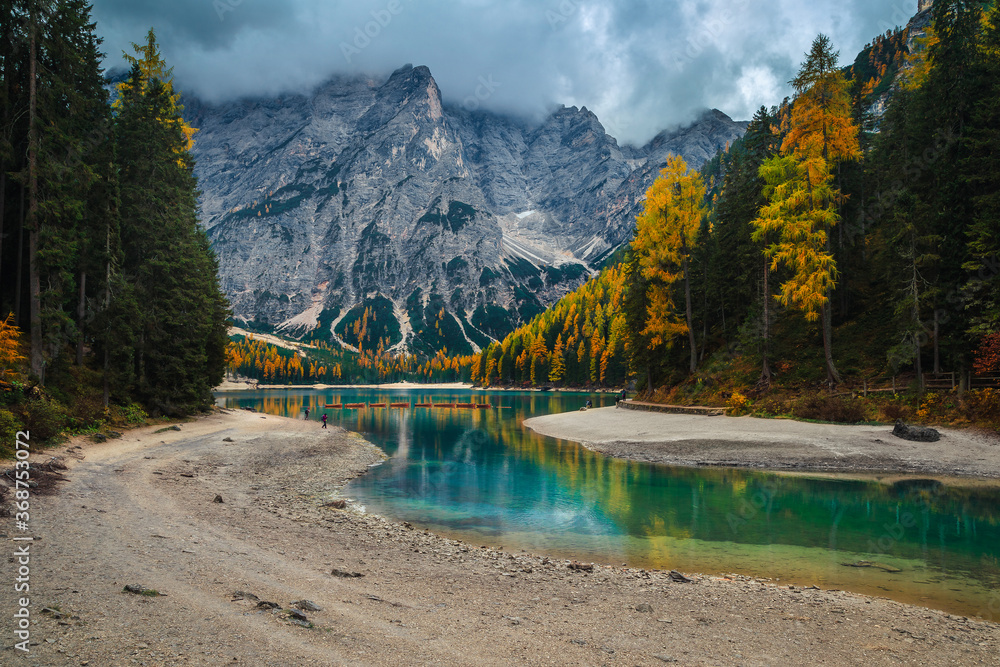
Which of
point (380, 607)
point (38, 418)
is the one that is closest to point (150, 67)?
point (38, 418)

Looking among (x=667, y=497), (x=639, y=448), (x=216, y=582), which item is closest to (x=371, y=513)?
(x=216, y=582)

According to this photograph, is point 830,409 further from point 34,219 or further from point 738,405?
point 34,219

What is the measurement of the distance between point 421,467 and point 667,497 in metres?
15.1

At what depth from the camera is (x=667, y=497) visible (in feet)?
66.8

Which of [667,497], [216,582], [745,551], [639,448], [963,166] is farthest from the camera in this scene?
[639,448]

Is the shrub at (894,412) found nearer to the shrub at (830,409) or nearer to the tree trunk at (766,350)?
the shrub at (830,409)

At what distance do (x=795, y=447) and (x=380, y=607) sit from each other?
26450 millimetres

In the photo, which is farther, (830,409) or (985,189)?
(830,409)

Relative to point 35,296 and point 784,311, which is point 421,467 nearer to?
point 35,296

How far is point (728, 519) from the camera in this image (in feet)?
56.3

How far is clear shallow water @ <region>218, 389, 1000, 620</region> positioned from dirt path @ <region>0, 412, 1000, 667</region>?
1.67 m

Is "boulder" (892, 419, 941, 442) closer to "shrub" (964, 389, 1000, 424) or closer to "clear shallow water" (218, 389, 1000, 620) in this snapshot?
"shrub" (964, 389, 1000, 424)

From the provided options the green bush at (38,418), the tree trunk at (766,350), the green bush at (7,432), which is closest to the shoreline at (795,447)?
the tree trunk at (766,350)

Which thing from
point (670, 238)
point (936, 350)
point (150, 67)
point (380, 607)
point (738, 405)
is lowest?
point (380, 607)
